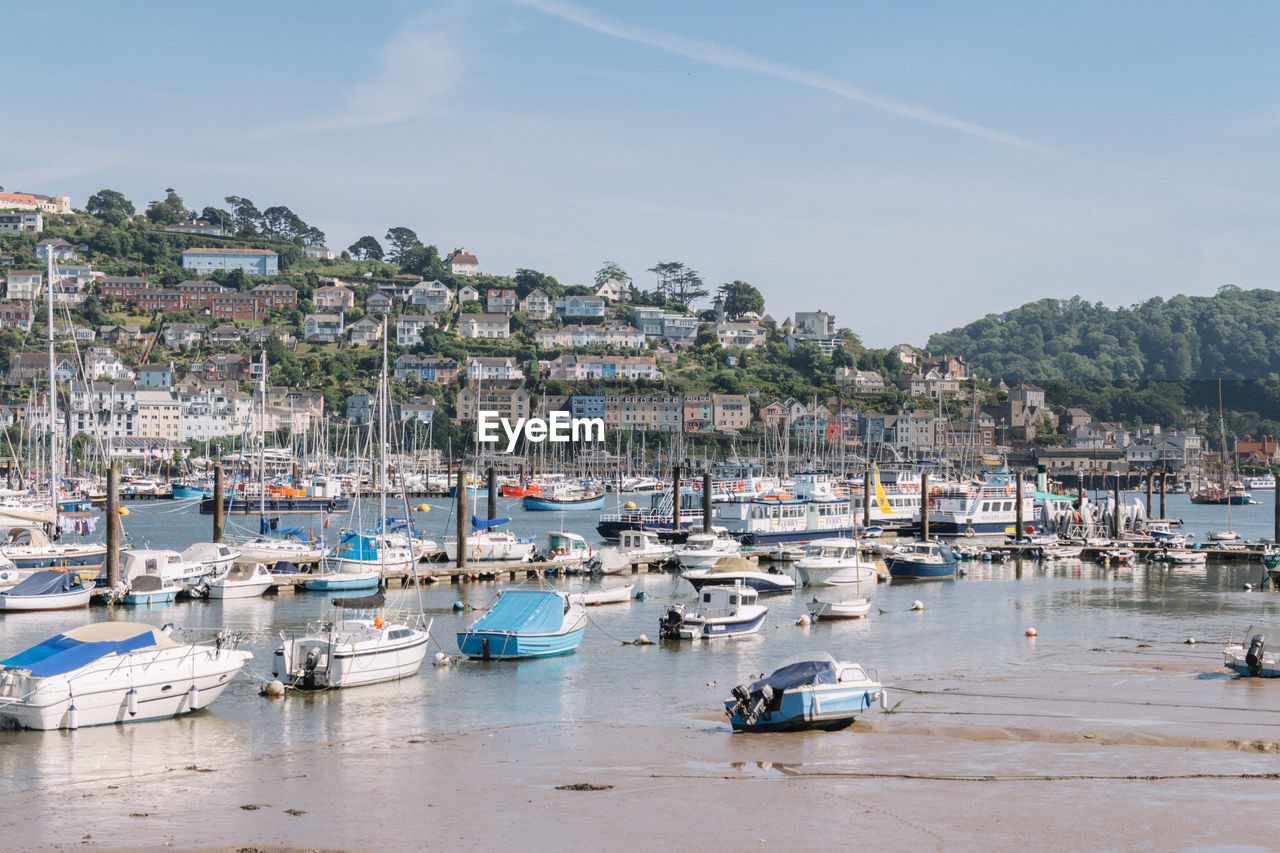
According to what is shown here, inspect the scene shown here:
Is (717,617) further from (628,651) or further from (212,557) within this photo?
(212,557)

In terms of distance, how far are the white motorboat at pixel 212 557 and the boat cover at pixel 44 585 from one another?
7.10 meters

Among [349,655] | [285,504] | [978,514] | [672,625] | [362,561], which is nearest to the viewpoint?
[349,655]

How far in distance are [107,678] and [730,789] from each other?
45.7 ft

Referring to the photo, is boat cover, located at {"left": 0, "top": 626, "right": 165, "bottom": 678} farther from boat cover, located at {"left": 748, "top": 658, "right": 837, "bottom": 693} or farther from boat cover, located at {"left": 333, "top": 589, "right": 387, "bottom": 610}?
boat cover, located at {"left": 748, "top": 658, "right": 837, "bottom": 693}

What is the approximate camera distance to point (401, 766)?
25.0 meters

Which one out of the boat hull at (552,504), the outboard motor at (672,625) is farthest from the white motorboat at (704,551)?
the boat hull at (552,504)

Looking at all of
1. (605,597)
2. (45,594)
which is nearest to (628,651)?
(605,597)

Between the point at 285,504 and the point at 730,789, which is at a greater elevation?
the point at 285,504

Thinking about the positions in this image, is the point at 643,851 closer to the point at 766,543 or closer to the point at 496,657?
the point at 496,657

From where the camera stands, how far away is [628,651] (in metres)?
40.8

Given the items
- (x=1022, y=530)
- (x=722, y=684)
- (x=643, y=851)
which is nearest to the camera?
(x=643, y=851)

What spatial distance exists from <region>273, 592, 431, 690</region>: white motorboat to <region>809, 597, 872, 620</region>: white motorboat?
18249 mm

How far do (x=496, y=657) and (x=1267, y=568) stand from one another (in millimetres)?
43873

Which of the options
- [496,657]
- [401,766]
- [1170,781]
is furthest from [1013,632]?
[401,766]
